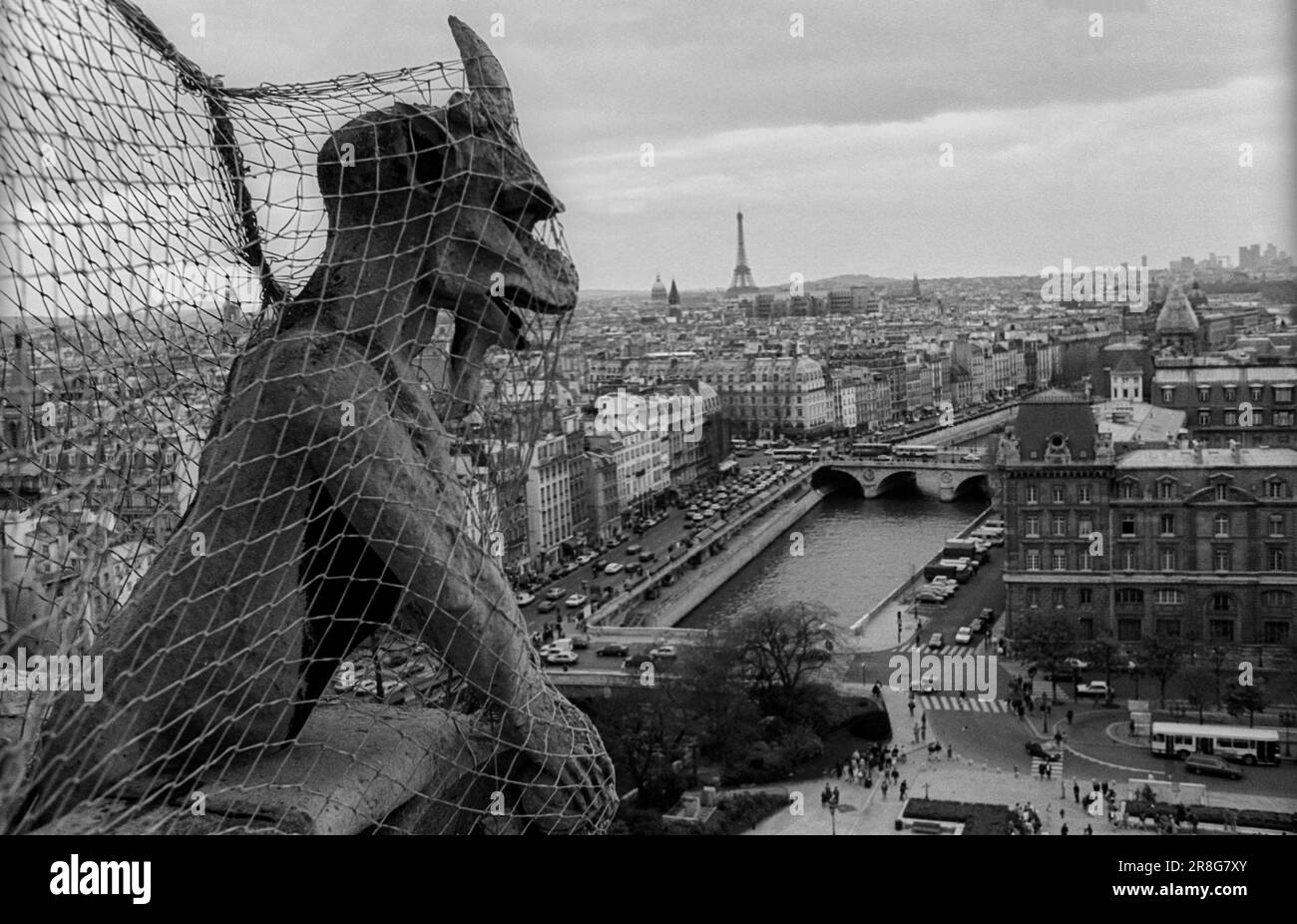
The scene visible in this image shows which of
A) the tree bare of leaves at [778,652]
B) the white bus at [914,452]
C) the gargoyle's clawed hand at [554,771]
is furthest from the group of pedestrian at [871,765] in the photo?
→ the white bus at [914,452]

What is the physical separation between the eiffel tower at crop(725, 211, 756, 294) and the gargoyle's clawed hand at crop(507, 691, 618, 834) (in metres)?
63.8

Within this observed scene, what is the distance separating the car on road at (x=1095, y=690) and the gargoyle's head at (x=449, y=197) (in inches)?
510

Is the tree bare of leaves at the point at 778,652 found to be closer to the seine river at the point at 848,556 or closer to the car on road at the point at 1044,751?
the car on road at the point at 1044,751

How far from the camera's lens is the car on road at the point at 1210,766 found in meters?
11.4

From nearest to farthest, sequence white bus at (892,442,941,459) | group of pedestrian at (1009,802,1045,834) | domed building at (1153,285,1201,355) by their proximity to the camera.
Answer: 1. group of pedestrian at (1009,802,1045,834)
2. white bus at (892,442,941,459)
3. domed building at (1153,285,1201,355)

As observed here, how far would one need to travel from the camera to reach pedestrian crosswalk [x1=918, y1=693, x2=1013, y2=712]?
1371 centimetres

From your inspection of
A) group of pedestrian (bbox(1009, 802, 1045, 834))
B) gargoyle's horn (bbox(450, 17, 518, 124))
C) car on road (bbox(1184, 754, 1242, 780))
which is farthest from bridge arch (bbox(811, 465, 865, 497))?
gargoyle's horn (bbox(450, 17, 518, 124))

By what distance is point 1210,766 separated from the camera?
37.8ft

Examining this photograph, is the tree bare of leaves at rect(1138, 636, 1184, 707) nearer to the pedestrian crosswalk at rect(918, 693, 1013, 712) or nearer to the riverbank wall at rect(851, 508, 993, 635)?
the pedestrian crosswalk at rect(918, 693, 1013, 712)

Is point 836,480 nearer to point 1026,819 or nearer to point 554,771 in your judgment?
point 1026,819

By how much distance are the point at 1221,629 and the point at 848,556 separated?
7.52 meters
